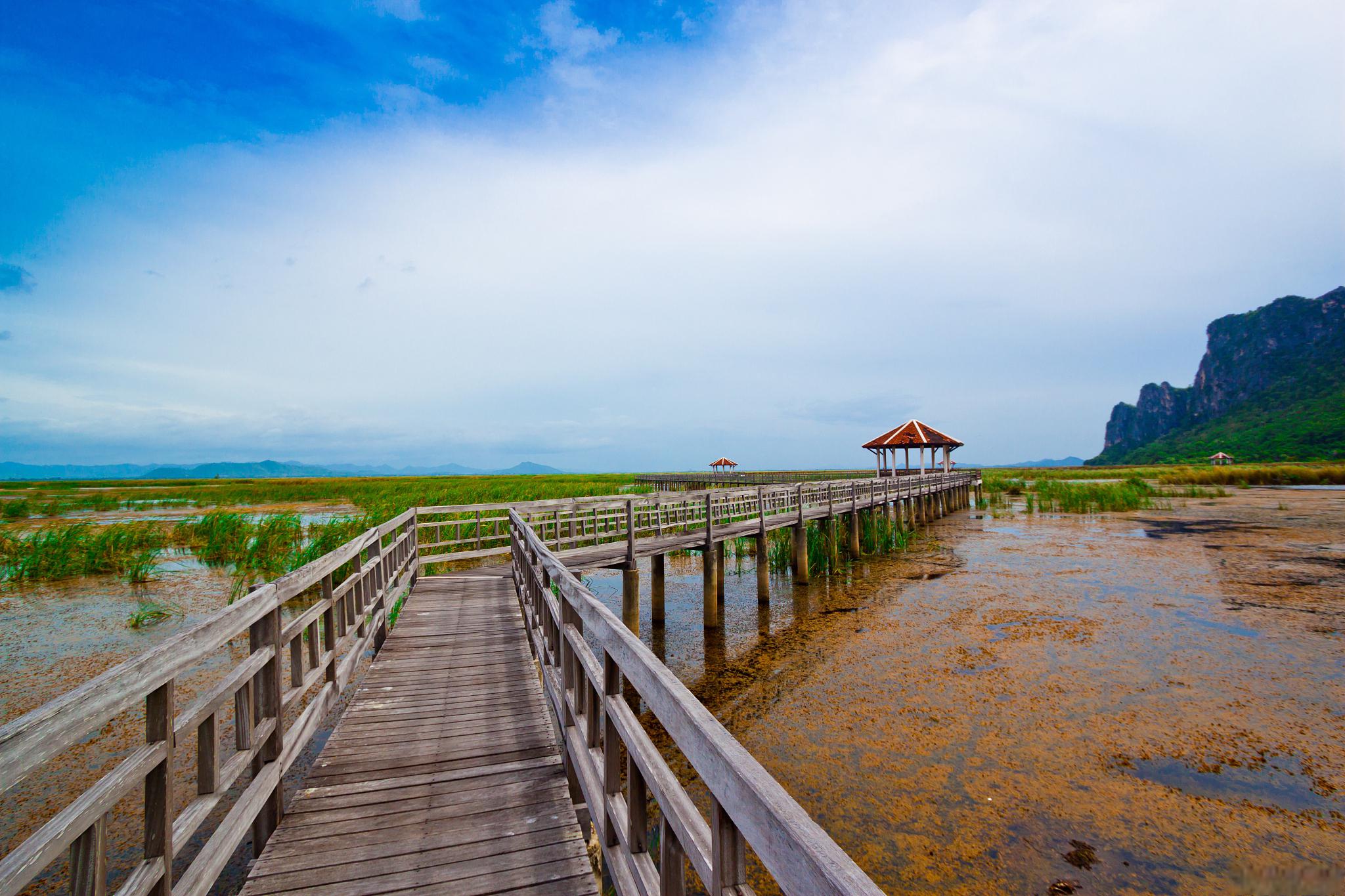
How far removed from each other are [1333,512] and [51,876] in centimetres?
3945

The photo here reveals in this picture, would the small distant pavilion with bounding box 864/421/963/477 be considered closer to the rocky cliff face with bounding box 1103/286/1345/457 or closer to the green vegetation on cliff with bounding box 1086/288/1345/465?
the green vegetation on cliff with bounding box 1086/288/1345/465

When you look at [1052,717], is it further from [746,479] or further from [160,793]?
[746,479]

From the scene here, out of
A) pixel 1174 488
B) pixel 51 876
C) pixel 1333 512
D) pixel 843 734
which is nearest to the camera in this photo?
pixel 51 876

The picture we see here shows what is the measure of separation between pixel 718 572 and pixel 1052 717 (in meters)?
6.79

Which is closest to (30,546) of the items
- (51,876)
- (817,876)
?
(51,876)

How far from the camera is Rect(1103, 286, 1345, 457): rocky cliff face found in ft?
375

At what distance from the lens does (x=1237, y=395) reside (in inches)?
4902

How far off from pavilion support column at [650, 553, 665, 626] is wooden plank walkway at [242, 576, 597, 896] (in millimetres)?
5721

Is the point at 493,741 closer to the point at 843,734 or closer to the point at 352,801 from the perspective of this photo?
the point at 352,801

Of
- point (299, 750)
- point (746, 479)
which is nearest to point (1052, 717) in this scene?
point (299, 750)

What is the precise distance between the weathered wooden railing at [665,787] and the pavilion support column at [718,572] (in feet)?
26.3

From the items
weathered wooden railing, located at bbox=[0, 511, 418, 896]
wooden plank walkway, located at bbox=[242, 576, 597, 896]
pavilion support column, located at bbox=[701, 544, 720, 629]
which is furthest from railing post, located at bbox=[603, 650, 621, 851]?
pavilion support column, located at bbox=[701, 544, 720, 629]

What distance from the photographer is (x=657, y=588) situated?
11.6 m

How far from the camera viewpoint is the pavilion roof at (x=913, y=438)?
33.1m
